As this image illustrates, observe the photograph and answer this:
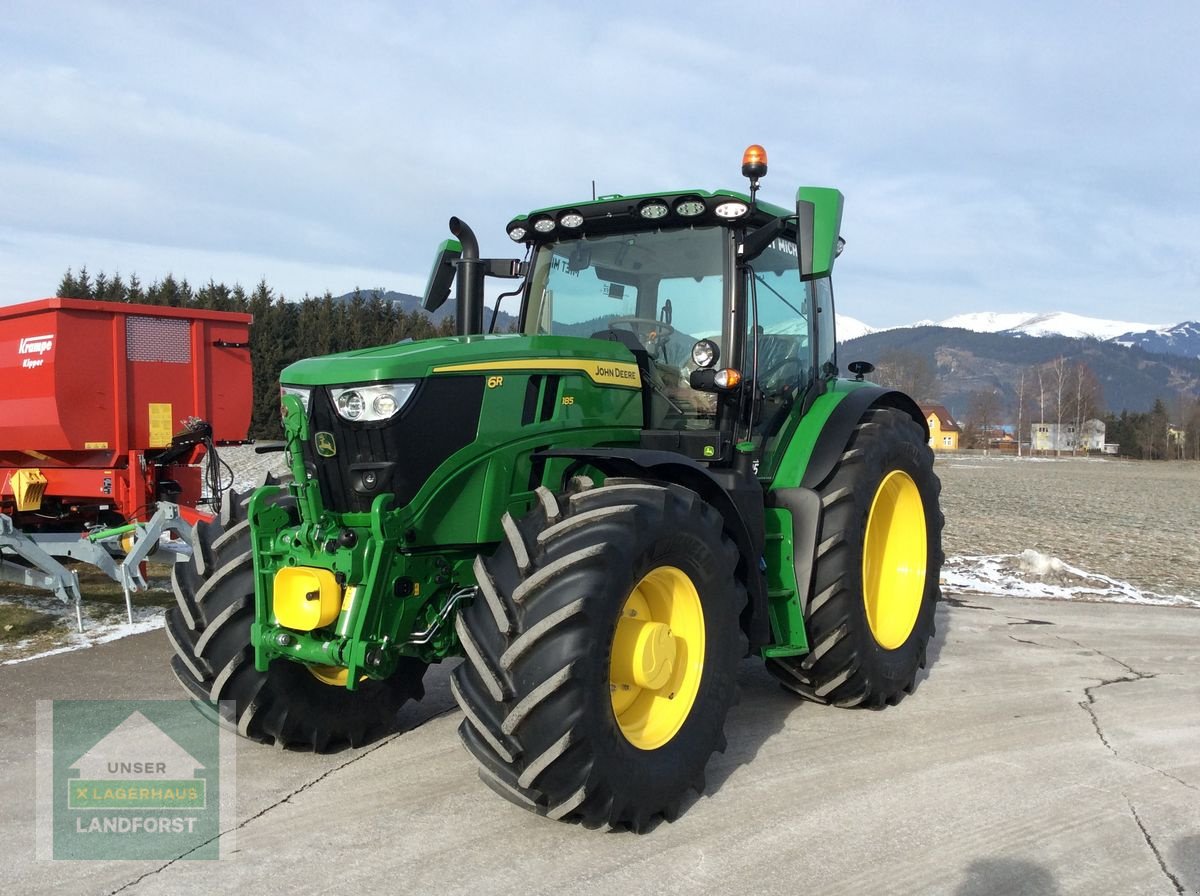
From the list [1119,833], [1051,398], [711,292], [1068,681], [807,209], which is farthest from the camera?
[1051,398]

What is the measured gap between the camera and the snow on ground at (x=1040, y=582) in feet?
29.5

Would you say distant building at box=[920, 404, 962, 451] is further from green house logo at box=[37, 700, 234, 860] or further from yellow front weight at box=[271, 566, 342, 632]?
yellow front weight at box=[271, 566, 342, 632]

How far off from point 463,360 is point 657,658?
52.6 inches

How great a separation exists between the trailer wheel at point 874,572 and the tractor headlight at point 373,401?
2.17 meters

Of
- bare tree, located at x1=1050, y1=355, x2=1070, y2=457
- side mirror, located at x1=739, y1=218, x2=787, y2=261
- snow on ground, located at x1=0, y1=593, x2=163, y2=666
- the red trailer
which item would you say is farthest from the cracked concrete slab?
bare tree, located at x1=1050, y1=355, x2=1070, y2=457

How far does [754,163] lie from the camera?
4.55 meters

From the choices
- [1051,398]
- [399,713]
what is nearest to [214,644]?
[399,713]

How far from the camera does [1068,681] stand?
5812 mm

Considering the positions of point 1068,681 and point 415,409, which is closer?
point 415,409

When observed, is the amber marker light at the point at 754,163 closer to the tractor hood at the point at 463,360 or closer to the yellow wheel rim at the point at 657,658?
the tractor hood at the point at 463,360

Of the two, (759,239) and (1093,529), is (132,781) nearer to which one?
(759,239)

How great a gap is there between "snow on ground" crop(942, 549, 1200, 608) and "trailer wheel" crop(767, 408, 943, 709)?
12.2ft

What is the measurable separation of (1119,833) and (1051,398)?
4502 inches

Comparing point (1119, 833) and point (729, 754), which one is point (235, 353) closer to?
point (729, 754)
